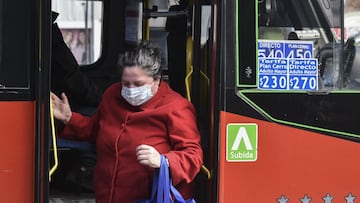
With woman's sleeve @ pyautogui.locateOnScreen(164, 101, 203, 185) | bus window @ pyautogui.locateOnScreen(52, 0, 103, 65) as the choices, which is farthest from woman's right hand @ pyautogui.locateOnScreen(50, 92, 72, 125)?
Result: bus window @ pyautogui.locateOnScreen(52, 0, 103, 65)

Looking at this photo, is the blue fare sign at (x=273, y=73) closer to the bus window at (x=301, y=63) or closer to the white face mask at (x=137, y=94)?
the bus window at (x=301, y=63)

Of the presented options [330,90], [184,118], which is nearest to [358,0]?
[330,90]

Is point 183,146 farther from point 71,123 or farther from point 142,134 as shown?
point 71,123

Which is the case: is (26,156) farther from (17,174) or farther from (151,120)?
(151,120)

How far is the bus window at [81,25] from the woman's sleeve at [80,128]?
2017 mm

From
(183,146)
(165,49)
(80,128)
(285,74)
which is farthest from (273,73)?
(165,49)

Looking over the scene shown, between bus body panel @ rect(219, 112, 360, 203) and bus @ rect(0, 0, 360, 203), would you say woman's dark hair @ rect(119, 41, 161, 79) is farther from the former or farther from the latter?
bus body panel @ rect(219, 112, 360, 203)

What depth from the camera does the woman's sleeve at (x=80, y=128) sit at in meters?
3.21

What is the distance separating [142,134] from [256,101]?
1.88ft

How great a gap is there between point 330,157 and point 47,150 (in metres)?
1.38

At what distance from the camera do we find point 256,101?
9.84 ft

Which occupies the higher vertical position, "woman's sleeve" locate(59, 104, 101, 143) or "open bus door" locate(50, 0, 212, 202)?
"open bus door" locate(50, 0, 212, 202)

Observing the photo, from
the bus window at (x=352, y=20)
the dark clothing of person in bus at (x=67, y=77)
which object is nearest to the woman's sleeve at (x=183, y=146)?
the bus window at (x=352, y=20)

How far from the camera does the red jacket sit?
2906 millimetres
